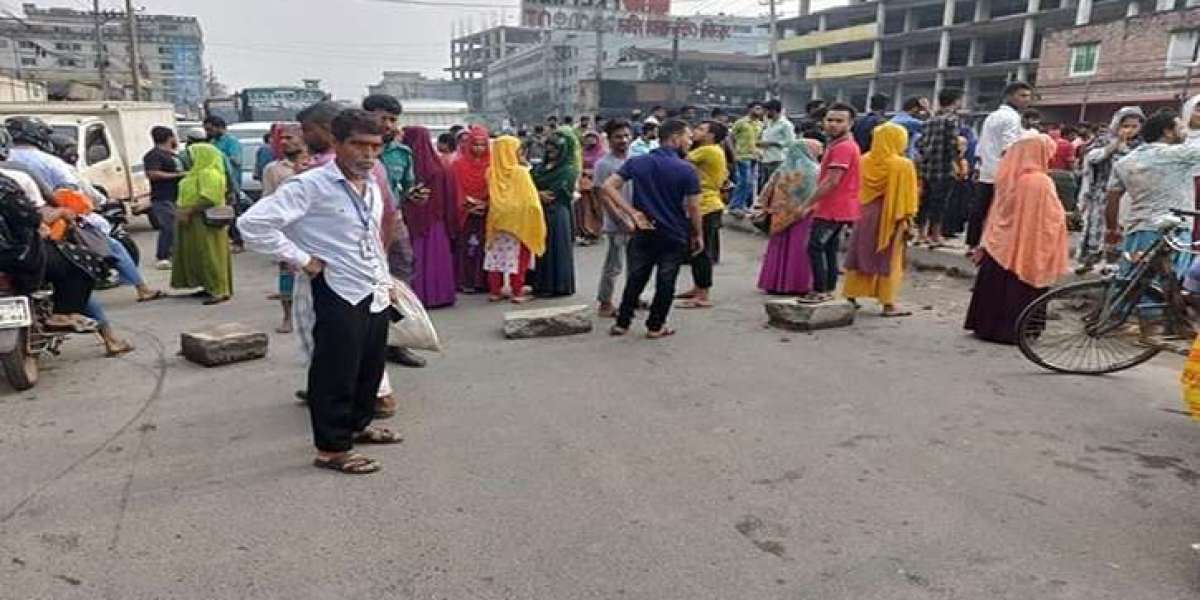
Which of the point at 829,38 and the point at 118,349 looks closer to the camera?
the point at 118,349

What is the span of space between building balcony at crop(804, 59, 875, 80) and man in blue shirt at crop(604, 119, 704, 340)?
176ft

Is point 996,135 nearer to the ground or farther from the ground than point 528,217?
farther from the ground

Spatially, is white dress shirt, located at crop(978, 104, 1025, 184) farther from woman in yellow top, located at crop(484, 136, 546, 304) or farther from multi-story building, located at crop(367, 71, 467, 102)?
multi-story building, located at crop(367, 71, 467, 102)

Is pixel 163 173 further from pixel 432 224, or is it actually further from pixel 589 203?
pixel 589 203

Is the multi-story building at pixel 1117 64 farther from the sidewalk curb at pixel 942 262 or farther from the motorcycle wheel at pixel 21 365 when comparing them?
the motorcycle wheel at pixel 21 365

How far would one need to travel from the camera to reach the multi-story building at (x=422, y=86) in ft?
283

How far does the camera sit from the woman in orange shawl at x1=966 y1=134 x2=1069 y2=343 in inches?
211

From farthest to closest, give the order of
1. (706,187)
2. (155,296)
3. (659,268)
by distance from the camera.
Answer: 1. (155,296)
2. (706,187)
3. (659,268)

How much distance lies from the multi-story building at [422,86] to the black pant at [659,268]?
79.8 m

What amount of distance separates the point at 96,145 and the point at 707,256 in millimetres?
10243

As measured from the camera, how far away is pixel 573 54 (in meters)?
76.3

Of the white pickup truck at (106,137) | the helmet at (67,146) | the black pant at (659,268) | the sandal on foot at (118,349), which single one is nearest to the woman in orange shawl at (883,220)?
the black pant at (659,268)

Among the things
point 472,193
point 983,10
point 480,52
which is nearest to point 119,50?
point 480,52

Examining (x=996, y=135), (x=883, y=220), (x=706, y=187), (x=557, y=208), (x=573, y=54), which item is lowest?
(x=557, y=208)
